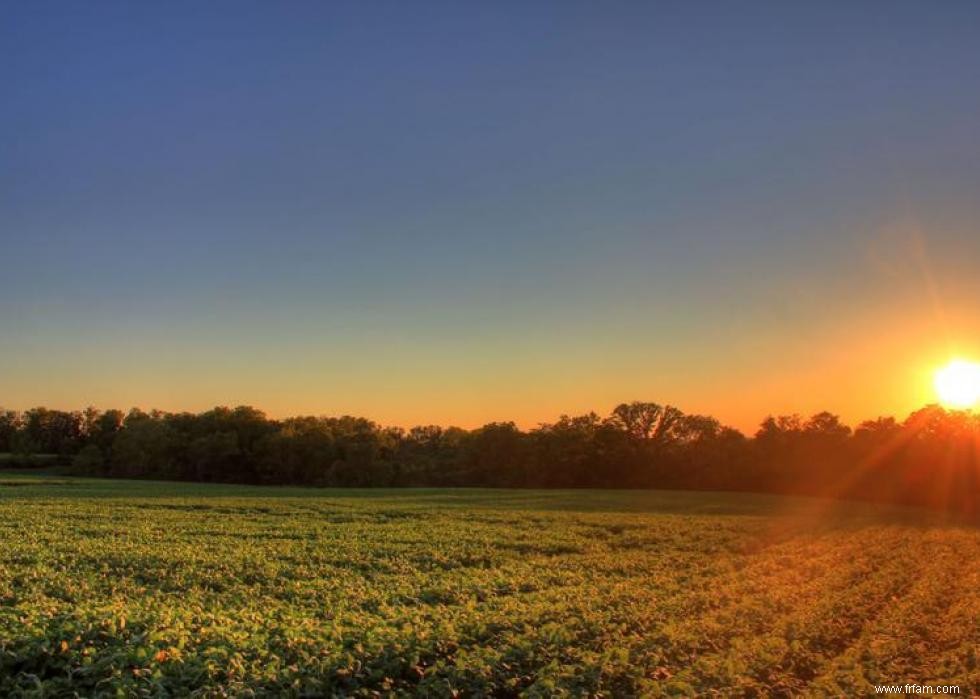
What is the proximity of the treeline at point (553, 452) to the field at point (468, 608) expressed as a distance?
48.0 meters

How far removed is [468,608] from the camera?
543 inches

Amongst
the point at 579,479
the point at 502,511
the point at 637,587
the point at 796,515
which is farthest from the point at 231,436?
the point at 637,587

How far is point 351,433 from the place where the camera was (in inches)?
4055

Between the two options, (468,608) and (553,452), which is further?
(553,452)

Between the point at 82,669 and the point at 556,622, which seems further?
the point at 556,622

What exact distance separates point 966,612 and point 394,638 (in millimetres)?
13467

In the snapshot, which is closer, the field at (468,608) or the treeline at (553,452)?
the field at (468,608)

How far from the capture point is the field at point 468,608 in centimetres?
883

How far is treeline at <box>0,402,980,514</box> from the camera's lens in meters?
79.6

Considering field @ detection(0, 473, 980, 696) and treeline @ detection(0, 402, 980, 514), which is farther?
treeline @ detection(0, 402, 980, 514)

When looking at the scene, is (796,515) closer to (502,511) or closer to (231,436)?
(502,511)

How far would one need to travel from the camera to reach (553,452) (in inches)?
3900

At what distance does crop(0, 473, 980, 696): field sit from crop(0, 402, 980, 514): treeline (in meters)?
48.0

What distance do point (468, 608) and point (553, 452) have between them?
8634 centimetres
